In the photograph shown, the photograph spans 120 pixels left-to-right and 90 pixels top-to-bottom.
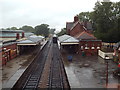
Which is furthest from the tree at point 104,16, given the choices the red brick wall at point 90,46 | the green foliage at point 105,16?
the red brick wall at point 90,46

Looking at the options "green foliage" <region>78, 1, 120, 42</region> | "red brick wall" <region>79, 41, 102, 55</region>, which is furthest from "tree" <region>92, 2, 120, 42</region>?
"red brick wall" <region>79, 41, 102, 55</region>

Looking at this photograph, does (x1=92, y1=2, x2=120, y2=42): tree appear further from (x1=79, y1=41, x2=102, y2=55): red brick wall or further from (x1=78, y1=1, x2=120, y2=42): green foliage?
(x1=79, y1=41, x2=102, y2=55): red brick wall

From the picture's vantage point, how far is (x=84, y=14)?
106 m

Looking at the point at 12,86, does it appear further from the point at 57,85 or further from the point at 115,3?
the point at 115,3

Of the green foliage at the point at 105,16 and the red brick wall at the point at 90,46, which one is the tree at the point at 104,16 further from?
the red brick wall at the point at 90,46

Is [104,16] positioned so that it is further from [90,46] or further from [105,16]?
Answer: [90,46]

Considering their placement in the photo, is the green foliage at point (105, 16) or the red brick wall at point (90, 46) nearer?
the red brick wall at point (90, 46)

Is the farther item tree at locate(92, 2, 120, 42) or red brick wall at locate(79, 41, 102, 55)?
tree at locate(92, 2, 120, 42)

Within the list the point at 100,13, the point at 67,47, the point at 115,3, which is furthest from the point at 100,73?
the point at 115,3

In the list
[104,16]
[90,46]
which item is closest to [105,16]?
[104,16]

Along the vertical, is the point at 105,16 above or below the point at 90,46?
above

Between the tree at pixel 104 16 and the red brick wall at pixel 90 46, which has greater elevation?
the tree at pixel 104 16

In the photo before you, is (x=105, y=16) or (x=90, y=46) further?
(x=105, y=16)

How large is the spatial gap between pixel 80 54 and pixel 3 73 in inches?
733
